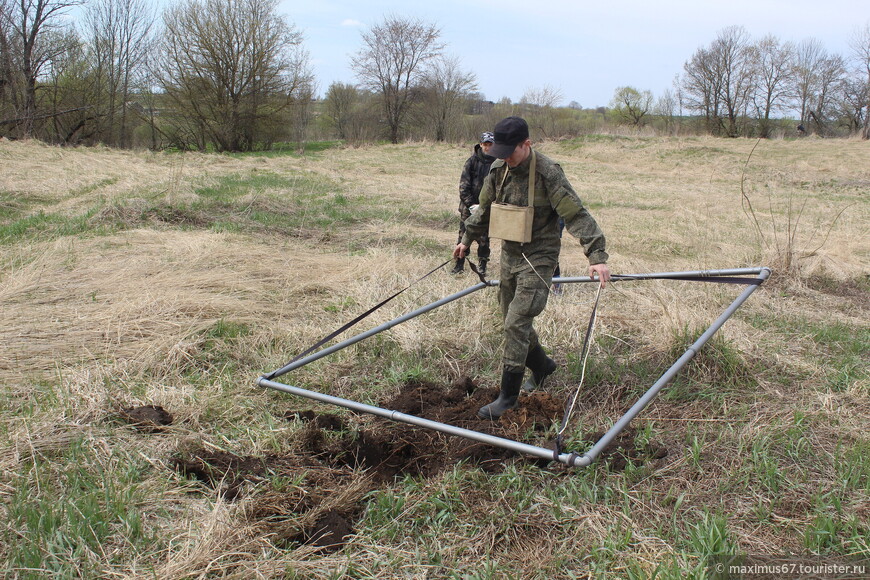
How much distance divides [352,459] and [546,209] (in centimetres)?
183

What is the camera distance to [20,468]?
280 centimetres

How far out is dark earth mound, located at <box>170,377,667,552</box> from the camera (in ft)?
8.86

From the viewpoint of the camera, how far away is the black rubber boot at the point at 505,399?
3576 mm

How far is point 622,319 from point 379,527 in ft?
9.88

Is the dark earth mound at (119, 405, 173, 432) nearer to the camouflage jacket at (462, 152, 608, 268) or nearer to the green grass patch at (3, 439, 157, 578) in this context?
the green grass patch at (3, 439, 157, 578)

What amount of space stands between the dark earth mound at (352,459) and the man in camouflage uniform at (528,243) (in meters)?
0.24

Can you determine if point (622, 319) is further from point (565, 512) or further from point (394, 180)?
point (394, 180)

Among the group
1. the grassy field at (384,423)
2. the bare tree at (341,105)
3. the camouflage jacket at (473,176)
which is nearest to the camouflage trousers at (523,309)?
the grassy field at (384,423)

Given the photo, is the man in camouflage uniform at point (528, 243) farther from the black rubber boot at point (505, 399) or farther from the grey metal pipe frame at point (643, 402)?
the grey metal pipe frame at point (643, 402)

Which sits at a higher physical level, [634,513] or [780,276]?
[780,276]

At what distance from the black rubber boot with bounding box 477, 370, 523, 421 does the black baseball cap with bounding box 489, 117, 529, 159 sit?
128cm

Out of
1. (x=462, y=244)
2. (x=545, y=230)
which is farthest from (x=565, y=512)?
(x=462, y=244)

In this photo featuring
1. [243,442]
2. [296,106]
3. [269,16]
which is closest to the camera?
[243,442]

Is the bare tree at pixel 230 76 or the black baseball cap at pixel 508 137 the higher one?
the bare tree at pixel 230 76
